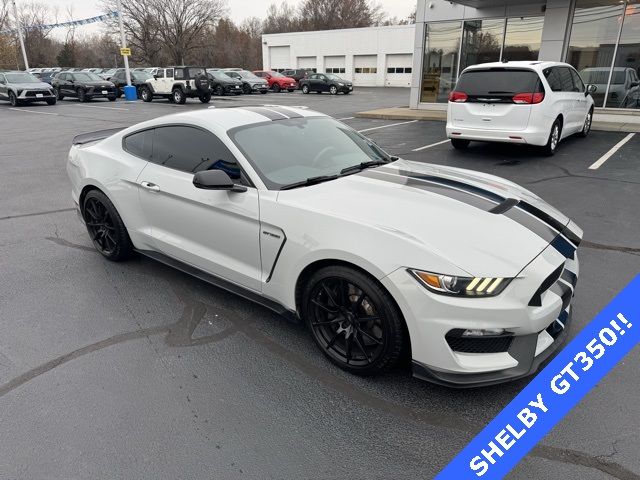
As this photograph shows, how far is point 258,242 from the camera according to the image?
3184 millimetres

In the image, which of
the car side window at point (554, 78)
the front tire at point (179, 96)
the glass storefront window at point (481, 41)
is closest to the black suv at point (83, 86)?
the front tire at point (179, 96)

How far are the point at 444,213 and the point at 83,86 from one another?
27235 mm

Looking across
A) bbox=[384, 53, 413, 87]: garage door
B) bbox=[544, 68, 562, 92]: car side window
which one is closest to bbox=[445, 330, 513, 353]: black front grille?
bbox=[544, 68, 562, 92]: car side window

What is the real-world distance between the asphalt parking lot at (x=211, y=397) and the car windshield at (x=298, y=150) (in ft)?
3.74

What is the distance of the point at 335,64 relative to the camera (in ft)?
176

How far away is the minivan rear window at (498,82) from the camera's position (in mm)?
8492

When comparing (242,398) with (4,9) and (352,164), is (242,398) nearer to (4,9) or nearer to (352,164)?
(352,164)

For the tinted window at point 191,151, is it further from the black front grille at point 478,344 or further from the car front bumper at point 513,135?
the car front bumper at point 513,135

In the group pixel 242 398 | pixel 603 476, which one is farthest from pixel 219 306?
pixel 603 476

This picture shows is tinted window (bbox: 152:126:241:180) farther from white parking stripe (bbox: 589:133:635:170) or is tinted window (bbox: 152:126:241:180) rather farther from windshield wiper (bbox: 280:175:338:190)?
white parking stripe (bbox: 589:133:635:170)

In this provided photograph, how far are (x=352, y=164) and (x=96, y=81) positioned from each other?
2648 cm

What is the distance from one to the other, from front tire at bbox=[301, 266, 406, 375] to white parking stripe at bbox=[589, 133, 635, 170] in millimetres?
7229

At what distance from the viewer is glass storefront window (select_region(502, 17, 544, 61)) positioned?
49.9 feet

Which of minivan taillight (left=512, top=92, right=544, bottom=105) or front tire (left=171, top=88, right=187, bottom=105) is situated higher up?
minivan taillight (left=512, top=92, right=544, bottom=105)
